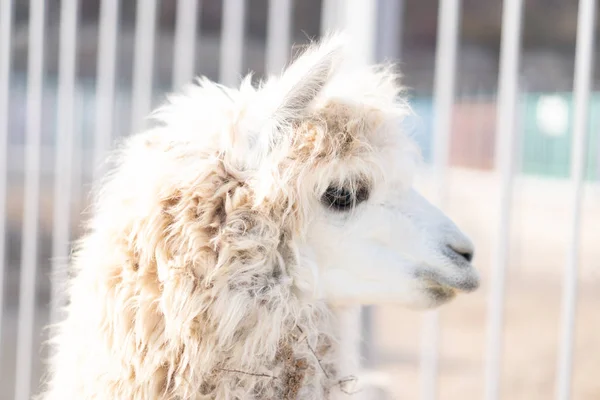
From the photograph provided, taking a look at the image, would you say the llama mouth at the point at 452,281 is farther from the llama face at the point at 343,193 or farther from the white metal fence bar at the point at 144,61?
the white metal fence bar at the point at 144,61

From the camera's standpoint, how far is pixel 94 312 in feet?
3.81

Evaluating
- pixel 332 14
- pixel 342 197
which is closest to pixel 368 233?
pixel 342 197

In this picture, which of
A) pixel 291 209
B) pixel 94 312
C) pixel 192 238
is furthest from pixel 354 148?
pixel 94 312

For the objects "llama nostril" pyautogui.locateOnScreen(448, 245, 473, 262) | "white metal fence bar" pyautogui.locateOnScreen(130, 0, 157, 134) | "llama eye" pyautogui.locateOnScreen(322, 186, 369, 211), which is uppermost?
"white metal fence bar" pyautogui.locateOnScreen(130, 0, 157, 134)

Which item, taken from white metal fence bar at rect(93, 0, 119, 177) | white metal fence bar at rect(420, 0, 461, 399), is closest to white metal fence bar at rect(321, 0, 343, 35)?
white metal fence bar at rect(420, 0, 461, 399)

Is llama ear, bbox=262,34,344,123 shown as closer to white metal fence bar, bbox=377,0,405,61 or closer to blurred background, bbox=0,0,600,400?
blurred background, bbox=0,0,600,400

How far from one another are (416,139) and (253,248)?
87 cm

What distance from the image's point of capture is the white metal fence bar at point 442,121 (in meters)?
1.79

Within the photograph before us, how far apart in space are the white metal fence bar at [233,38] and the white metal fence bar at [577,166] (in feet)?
3.51

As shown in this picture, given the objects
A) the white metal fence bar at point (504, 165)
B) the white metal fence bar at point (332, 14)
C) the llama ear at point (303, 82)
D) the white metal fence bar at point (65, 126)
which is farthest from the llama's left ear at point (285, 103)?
the white metal fence bar at point (65, 126)

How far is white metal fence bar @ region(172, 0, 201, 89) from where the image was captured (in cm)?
222

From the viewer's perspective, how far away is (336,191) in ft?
3.98

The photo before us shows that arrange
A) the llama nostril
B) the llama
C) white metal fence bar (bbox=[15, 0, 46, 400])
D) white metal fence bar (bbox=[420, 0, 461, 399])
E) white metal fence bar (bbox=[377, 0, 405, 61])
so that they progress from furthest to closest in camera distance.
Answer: white metal fence bar (bbox=[15, 0, 46, 400]) → white metal fence bar (bbox=[377, 0, 405, 61]) → white metal fence bar (bbox=[420, 0, 461, 399]) → the llama nostril → the llama

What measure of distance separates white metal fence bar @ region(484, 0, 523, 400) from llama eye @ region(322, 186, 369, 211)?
594 millimetres
